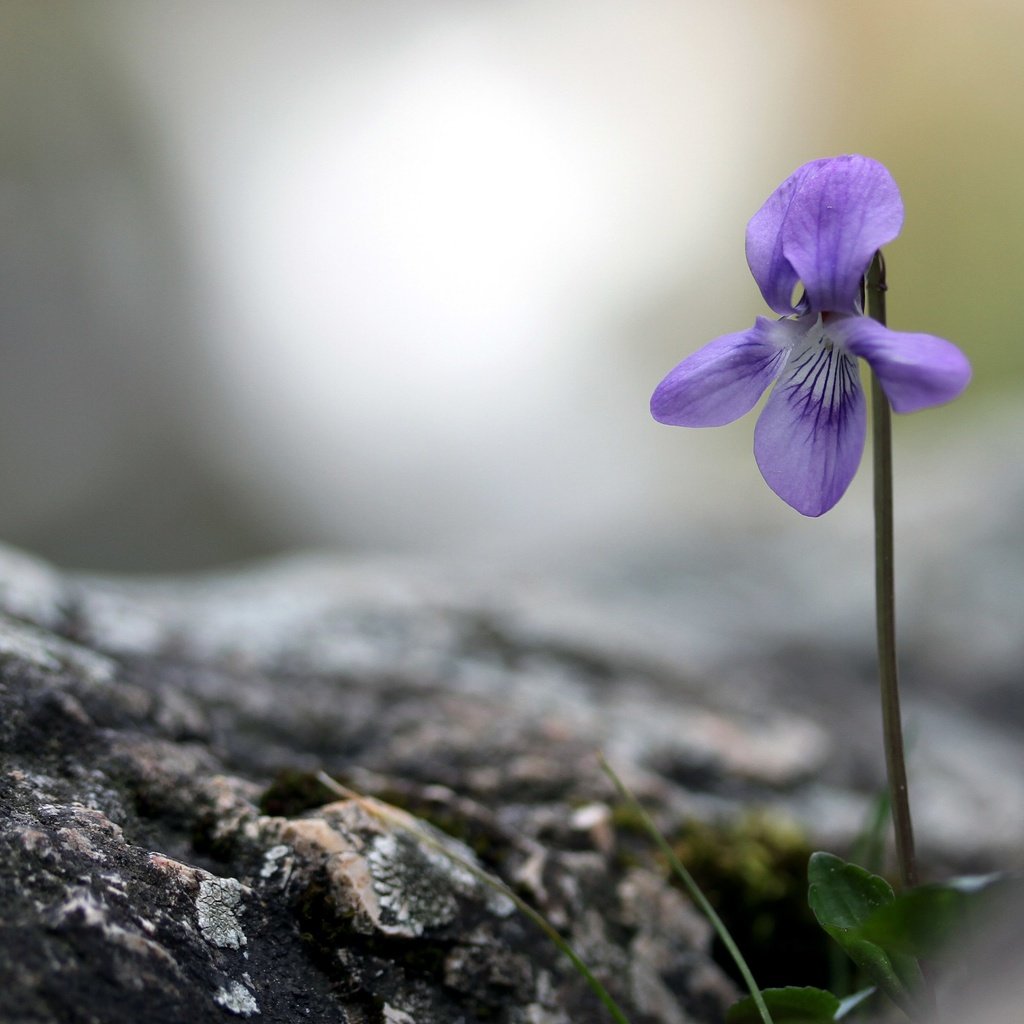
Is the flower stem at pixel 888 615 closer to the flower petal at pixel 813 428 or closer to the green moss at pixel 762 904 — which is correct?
the flower petal at pixel 813 428

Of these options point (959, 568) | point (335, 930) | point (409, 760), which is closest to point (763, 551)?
point (959, 568)

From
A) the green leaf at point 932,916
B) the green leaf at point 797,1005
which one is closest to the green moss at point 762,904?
the green leaf at point 797,1005

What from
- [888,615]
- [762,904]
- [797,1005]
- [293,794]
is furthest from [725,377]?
[762,904]

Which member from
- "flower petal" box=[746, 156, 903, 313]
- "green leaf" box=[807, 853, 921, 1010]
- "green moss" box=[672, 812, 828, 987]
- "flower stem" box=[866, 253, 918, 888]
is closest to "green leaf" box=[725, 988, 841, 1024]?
"green leaf" box=[807, 853, 921, 1010]

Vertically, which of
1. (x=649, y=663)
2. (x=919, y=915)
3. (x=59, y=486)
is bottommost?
(x=59, y=486)

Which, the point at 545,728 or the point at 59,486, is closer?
the point at 545,728

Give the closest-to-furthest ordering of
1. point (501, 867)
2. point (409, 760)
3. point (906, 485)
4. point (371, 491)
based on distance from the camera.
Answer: point (501, 867) < point (409, 760) < point (906, 485) < point (371, 491)

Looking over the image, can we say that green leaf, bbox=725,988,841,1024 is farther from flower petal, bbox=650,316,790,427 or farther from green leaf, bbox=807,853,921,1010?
flower petal, bbox=650,316,790,427

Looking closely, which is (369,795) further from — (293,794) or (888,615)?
(888,615)

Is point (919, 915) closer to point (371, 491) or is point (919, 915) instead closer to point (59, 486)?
point (59, 486)
